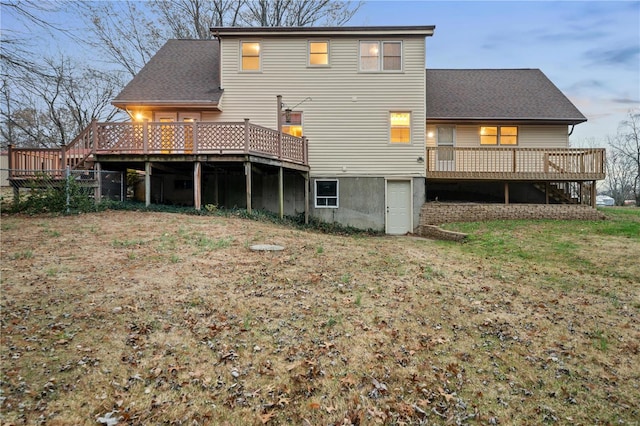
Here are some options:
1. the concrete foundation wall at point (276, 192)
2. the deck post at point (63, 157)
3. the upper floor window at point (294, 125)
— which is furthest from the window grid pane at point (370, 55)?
the deck post at point (63, 157)

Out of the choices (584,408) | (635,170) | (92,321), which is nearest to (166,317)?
(92,321)

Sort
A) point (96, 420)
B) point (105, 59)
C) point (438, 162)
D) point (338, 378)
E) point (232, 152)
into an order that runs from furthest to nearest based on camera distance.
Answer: point (105, 59) → point (438, 162) → point (232, 152) → point (338, 378) → point (96, 420)

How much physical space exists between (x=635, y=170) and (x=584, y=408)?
2047 inches

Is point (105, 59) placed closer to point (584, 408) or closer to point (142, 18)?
point (142, 18)

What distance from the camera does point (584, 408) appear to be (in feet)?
12.3

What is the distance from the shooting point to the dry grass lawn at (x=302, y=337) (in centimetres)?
364

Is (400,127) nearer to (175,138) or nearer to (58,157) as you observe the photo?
(175,138)

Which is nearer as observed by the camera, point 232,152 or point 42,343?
point 42,343

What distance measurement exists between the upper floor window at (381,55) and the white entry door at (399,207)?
16.1 ft

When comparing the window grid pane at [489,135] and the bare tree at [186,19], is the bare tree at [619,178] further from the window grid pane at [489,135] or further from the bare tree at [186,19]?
the bare tree at [186,19]

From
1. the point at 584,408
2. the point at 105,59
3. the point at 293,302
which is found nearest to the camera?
the point at 584,408

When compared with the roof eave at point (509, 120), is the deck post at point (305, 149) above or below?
below

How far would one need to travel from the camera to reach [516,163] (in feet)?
50.9

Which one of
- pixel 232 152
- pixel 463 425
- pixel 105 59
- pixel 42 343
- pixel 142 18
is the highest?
pixel 142 18
